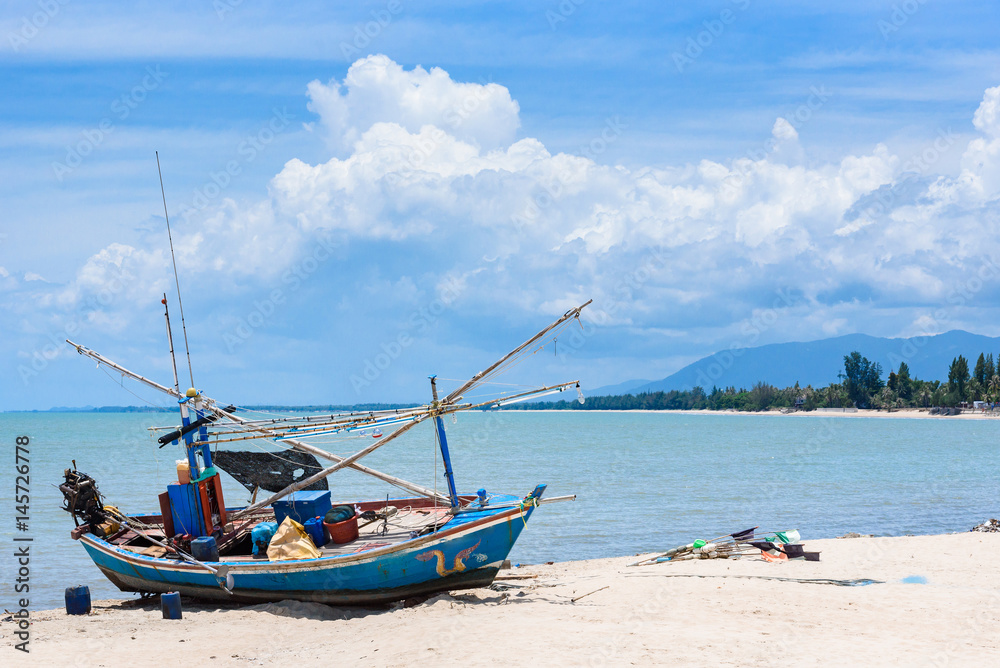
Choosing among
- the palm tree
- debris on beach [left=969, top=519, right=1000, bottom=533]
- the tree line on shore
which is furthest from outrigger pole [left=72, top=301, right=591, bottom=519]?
the palm tree

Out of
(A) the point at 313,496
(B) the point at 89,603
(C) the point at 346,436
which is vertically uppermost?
(C) the point at 346,436

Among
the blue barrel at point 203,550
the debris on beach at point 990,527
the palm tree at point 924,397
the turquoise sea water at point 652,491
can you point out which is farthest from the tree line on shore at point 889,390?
the blue barrel at point 203,550

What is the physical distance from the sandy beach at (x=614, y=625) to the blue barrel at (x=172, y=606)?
0.15 m

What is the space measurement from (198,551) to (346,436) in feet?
11.1

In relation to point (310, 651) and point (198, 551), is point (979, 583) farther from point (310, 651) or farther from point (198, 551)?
point (198, 551)

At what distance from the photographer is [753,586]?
46.2 ft

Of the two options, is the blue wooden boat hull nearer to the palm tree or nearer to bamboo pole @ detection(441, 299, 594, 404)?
bamboo pole @ detection(441, 299, 594, 404)

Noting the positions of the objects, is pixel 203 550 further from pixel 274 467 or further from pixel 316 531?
pixel 274 467

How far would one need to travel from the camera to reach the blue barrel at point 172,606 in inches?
Answer: 554

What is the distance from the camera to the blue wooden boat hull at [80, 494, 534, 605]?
13.4 meters

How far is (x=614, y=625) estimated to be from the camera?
38.2 ft

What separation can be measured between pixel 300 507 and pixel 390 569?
2970 mm

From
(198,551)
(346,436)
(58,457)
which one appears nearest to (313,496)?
(346,436)

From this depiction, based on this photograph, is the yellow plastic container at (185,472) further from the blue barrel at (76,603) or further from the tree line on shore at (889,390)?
the tree line on shore at (889,390)
